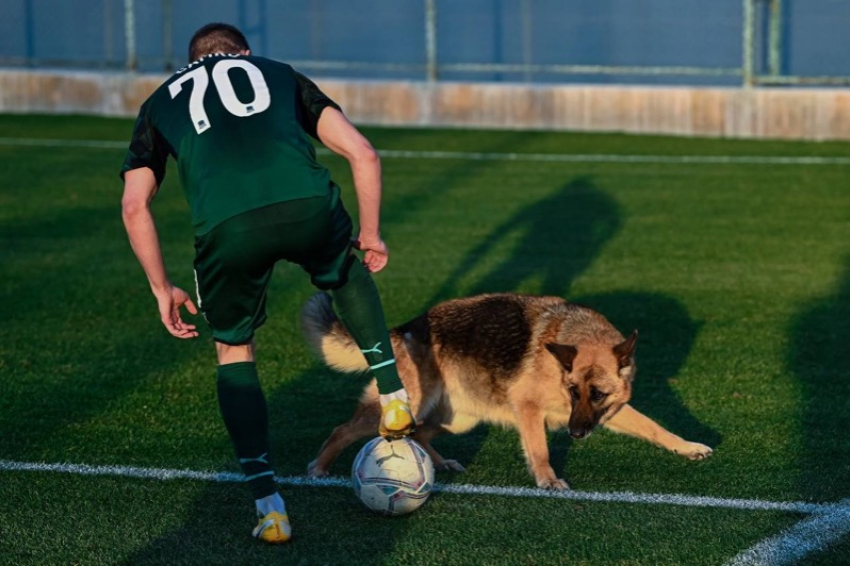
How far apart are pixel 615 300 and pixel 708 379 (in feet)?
6.45

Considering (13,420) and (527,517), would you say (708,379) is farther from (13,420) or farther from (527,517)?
(13,420)

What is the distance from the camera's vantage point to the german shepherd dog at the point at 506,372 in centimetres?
586

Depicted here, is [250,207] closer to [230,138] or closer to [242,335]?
[230,138]

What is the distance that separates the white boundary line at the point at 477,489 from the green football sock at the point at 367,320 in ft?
2.33

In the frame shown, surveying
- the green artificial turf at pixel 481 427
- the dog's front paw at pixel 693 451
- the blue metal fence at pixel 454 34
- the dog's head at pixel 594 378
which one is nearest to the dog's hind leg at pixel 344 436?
the green artificial turf at pixel 481 427

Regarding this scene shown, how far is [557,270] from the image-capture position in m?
10.3

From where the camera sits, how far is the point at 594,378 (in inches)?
230

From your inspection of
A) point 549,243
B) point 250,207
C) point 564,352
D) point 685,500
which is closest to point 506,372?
point 564,352

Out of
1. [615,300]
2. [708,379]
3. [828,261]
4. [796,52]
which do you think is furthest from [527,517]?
[796,52]

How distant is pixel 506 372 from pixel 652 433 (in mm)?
697

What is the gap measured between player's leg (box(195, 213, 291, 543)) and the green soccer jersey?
101 mm

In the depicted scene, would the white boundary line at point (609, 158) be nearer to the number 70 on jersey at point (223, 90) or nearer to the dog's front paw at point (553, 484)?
the dog's front paw at point (553, 484)

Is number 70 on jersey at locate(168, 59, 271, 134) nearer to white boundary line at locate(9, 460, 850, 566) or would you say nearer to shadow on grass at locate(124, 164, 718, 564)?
shadow on grass at locate(124, 164, 718, 564)

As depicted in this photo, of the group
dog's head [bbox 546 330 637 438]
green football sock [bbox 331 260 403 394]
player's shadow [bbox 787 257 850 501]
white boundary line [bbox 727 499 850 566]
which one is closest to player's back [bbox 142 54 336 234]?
green football sock [bbox 331 260 403 394]
